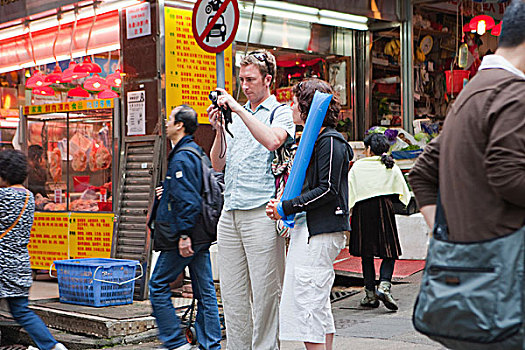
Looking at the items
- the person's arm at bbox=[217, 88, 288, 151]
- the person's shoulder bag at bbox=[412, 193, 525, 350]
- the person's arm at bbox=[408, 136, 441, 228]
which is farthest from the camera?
the person's shoulder bag at bbox=[412, 193, 525, 350]

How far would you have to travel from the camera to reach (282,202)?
4770mm

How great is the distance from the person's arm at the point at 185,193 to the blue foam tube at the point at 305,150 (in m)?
0.97

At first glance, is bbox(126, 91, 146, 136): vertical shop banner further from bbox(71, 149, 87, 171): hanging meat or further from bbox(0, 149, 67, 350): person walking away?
bbox(0, 149, 67, 350): person walking away

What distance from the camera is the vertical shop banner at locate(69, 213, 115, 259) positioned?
930cm

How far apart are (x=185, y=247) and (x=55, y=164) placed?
5.73 m

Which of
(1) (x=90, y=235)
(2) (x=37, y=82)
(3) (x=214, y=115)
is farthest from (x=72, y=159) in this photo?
(3) (x=214, y=115)

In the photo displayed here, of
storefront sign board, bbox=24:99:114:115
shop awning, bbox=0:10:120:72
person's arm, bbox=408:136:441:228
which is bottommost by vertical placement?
person's arm, bbox=408:136:441:228

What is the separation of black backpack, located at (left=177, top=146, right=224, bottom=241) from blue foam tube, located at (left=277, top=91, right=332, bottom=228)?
988 millimetres

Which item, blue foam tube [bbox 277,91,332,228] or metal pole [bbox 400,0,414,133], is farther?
metal pole [bbox 400,0,414,133]

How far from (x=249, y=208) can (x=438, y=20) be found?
349 inches

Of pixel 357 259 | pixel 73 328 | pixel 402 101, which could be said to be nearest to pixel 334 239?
pixel 73 328

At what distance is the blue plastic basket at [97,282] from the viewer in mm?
7766

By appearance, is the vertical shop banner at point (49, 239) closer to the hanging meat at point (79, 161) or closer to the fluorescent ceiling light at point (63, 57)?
the hanging meat at point (79, 161)

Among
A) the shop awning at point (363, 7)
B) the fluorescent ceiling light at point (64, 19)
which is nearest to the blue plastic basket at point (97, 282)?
the fluorescent ceiling light at point (64, 19)
